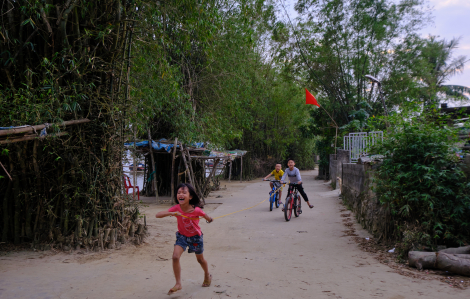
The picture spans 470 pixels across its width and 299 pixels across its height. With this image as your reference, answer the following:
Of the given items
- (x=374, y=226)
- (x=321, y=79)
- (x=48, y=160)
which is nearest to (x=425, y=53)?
(x=321, y=79)

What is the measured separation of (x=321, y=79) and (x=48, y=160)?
1785 centimetres

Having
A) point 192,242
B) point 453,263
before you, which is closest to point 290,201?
point 453,263

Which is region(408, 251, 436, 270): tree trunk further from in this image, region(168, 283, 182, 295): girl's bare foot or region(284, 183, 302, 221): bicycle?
region(284, 183, 302, 221): bicycle

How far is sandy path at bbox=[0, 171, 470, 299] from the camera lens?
404 cm

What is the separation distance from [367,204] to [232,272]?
4.44 meters

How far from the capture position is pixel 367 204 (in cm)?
804

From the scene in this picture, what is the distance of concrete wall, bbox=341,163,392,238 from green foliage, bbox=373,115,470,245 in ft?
1.65

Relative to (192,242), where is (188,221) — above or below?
above

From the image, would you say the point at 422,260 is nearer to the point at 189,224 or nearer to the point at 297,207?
the point at 189,224

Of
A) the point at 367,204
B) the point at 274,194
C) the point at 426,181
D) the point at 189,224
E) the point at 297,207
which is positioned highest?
the point at 426,181

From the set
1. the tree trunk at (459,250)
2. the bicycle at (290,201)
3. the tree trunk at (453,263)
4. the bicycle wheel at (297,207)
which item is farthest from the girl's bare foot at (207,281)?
the bicycle wheel at (297,207)

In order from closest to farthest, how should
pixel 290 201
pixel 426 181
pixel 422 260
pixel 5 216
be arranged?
pixel 422 260 → pixel 426 181 → pixel 5 216 → pixel 290 201

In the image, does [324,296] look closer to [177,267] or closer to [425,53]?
[177,267]

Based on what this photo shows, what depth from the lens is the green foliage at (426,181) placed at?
5234 millimetres
